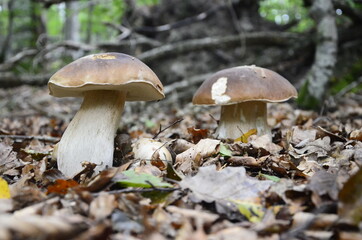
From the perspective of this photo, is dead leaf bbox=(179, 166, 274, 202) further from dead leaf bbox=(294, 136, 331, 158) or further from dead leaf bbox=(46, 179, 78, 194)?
dead leaf bbox=(294, 136, 331, 158)

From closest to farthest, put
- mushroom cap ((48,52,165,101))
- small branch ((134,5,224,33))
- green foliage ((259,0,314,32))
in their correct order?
mushroom cap ((48,52,165,101)) → green foliage ((259,0,314,32)) → small branch ((134,5,224,33))

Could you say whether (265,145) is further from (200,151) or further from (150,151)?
(150,151)

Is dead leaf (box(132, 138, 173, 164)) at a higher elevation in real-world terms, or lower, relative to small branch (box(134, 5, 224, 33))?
lower

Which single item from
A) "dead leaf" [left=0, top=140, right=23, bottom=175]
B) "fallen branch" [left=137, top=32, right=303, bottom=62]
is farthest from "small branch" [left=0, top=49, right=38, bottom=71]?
"dead leaf" [left=0, top=140, right=23, bottom=175]

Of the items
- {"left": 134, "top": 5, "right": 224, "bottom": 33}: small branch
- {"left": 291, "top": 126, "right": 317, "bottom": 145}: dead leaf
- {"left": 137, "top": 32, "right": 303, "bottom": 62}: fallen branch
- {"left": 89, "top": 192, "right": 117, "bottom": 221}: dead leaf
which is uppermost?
{"left": 134, "top": 5, "right": 224, "bottom": 33}: small branch

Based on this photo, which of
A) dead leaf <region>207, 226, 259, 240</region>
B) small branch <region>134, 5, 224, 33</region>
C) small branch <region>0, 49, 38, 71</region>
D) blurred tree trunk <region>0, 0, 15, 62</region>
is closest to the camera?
dead leaf <region>207, 226, 259, 240</region>

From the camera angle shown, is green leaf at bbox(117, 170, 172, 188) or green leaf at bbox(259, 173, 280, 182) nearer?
green leaf at bbox(117, 170, 172, 188)
